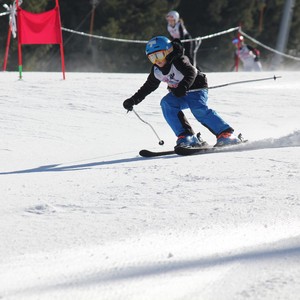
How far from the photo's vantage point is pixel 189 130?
7.66m

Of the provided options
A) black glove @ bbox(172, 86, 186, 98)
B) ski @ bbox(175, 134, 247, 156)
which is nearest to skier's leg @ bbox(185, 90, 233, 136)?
ski @ bbox(175, 134, 247, 156)

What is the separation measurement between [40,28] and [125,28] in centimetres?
1099

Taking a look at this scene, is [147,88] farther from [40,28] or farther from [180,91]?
[40,28]

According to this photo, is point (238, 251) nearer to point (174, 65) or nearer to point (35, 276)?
point (35, 276)

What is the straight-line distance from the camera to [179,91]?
7363 millimetres

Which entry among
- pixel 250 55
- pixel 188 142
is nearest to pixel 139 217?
pixel 188 142

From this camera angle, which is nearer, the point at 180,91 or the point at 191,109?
the point at 180,91

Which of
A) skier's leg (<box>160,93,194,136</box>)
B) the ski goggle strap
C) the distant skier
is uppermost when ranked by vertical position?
the ski goggle strap

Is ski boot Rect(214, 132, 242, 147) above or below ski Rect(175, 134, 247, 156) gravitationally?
above

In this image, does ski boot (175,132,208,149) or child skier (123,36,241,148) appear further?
ski boot (175,132,208,149)

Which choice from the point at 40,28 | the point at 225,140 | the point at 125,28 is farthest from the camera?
the point at 125,28

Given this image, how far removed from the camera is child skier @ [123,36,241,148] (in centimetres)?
743

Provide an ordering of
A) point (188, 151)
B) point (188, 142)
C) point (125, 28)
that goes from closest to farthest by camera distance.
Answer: point (188, 151) → point (188, 142) → point (125, 28)

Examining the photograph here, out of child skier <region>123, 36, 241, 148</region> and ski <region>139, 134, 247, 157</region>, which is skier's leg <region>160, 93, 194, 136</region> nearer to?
child skier <region>123, 36, 241, 148</region>
